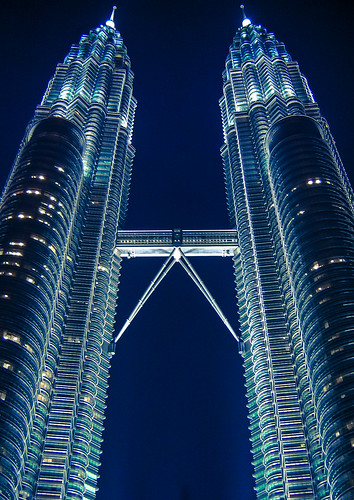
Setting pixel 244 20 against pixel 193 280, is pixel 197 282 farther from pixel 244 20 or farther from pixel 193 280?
pixel 244 20

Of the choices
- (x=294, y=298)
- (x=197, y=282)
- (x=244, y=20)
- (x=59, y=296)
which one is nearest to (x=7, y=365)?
(x=59, y=296)

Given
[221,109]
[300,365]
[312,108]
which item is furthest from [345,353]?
[221,109]

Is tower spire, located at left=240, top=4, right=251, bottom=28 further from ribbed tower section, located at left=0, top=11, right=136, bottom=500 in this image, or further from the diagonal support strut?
the diagonal support strut

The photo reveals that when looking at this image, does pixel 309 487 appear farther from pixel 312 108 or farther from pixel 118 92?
pixel 118 92

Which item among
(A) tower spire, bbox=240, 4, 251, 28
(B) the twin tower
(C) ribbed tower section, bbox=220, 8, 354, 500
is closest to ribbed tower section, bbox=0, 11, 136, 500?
(B) the twin tower

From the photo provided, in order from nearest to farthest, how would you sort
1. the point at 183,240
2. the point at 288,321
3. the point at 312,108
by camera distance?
1. the point at 288,321
2. the point at 183,240
3. the point at 312,108
